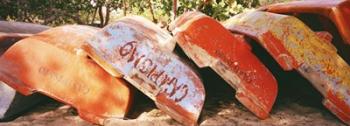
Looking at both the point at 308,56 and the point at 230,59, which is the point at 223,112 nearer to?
the point at 230,59

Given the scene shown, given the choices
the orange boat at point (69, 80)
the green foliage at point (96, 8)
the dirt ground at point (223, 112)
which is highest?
the orange boat at point (69, 80)

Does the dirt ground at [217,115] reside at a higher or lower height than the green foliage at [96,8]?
higher

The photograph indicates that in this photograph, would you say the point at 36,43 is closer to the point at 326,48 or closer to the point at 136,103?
the point at 136,103

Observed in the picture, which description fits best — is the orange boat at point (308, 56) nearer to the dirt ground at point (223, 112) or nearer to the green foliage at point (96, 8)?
the dirt ground at point (223, 112)

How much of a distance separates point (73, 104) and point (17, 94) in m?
0.32

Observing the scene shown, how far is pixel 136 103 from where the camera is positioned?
2613 millimetres

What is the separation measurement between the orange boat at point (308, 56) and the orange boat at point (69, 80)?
2.65ft

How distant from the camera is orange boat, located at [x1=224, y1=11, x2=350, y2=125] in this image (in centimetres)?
240

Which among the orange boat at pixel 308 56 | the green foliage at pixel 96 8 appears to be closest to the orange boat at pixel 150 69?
the orange boat at pixel 308 56

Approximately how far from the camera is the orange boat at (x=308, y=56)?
7.89 ft

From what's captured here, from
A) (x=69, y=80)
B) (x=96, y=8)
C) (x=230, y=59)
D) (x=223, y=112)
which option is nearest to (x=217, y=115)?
(x=223, y=112)

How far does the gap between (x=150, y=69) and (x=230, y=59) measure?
0.42 metres

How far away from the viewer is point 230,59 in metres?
2.34

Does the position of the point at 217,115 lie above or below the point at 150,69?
below
